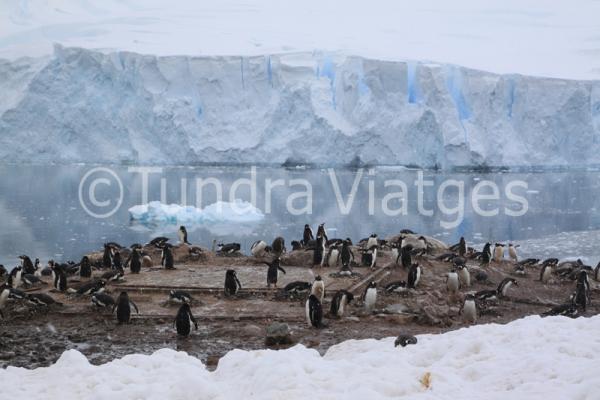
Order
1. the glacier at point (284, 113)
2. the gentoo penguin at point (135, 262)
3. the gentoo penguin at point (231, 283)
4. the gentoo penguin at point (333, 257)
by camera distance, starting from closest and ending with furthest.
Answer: the gentoo penguin at point (231, 283) < the gentoo penguin at point (135, 262) < the gentoo penguin at point (333, 257) < the glacier at point (284, 113)

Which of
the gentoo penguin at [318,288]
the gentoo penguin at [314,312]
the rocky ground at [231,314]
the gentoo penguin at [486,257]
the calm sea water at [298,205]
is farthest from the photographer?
the calm sea water at [298,205]

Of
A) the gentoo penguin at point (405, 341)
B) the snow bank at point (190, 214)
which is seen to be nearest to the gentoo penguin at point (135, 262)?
the gentoo penguin at point (405, 341)

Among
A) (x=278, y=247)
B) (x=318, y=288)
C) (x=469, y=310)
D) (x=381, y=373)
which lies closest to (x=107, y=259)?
(x=278, y=247)

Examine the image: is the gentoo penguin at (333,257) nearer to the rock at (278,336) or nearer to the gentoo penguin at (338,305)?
the gentoo penguin at (338,305)

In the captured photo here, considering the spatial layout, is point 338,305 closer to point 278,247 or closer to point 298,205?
point 278,247

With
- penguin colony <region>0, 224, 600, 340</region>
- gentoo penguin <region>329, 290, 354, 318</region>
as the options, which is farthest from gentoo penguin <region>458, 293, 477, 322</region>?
gentoo penguin <region>329, 290, 354, 318</region>

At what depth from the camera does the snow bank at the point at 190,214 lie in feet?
78.7

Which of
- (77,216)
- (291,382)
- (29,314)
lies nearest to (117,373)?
(291,382)

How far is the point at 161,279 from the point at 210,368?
13.1 ft

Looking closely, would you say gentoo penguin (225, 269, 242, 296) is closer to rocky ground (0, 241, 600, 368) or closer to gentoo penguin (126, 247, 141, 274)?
rocky ground (0, 241, 600, 368)

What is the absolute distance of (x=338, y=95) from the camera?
45.1 m

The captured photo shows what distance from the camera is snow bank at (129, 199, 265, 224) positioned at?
24.0m

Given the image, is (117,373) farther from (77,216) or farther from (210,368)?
(77,216)

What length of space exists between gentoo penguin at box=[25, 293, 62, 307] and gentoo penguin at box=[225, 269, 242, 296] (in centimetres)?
210
